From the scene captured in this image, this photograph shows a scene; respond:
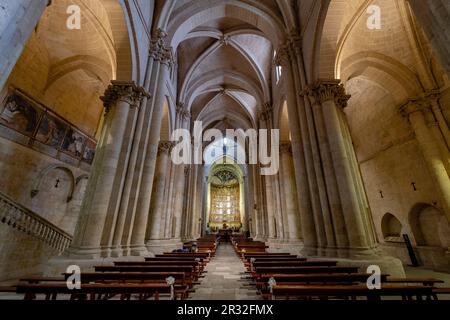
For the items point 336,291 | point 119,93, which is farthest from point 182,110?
point 336,291

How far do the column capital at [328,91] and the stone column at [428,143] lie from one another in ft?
17.6

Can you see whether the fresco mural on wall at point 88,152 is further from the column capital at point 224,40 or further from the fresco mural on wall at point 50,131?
the column capital at point 224,40

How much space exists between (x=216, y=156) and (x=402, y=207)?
1033 inches

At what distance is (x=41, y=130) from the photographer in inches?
403

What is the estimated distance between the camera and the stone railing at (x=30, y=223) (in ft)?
23.2

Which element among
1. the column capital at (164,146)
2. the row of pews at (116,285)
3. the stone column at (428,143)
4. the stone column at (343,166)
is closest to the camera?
the row of pews at (116,285)

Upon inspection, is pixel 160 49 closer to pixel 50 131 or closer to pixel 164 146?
pixel 164 146

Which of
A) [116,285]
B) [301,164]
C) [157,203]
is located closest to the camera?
[116,285]

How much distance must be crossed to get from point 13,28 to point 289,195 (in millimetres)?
10863

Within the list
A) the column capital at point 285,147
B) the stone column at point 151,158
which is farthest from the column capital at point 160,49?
the column capital at point 285,147

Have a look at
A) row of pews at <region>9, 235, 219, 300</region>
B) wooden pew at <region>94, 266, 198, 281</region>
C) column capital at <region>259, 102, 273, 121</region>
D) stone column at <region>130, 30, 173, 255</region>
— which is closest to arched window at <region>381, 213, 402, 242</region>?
column capital at <region>259, 102, 273, 121</region>
